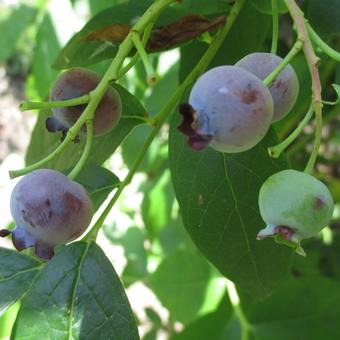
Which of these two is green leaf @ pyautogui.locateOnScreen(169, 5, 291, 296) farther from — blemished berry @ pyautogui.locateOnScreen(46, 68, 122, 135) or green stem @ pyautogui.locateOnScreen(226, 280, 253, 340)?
green stem @ pyautogui.locateOnScreen(226, 280, 253, 340)

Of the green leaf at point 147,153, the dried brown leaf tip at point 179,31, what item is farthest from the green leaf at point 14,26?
the dried brown leaf tip at point 179,31

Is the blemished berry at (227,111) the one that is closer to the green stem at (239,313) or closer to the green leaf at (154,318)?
the green stem at (239,313)

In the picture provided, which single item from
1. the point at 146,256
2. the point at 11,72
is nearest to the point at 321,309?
the point at 146,256

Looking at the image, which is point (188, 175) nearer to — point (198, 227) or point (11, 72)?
point (198, 227)

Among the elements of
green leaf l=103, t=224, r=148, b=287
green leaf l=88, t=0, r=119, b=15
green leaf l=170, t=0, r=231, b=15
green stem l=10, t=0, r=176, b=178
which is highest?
green stem l=10, t=0, r=176, b=178

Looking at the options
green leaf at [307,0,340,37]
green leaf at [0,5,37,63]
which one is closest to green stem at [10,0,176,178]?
green leaf at [307,0,340,37]

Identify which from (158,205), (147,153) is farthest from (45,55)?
(158,205)
